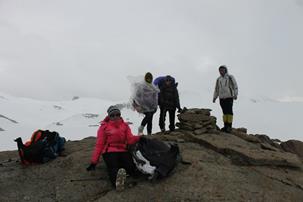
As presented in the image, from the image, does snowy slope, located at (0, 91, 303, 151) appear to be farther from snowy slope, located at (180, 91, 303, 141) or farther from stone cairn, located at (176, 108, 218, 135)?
stone cairn, located at (176, 108, 218, 135)

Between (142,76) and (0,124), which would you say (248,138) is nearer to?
(142,76)

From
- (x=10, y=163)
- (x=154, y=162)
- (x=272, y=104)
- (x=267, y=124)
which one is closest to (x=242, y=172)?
(x=154, y=162)

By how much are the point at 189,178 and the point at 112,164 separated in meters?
→ 2.20

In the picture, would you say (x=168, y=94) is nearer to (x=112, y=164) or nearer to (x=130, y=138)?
(x=130, y=138)

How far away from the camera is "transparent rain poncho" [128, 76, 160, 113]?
14367 mm

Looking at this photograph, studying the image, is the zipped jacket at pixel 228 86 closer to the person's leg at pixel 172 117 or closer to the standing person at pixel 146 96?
the person's leg at pixel 172 117

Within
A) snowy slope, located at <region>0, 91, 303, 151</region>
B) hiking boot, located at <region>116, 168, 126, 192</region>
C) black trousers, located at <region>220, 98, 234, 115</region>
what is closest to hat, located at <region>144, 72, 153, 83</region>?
black trousers, located at <region>220, 98, 234, 115</region>

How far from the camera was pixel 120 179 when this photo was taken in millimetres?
9203

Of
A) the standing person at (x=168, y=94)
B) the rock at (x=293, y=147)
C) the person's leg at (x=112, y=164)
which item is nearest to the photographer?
the person's leg at (x=112, y=164)

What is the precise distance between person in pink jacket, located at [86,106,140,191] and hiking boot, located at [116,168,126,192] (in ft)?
1.48

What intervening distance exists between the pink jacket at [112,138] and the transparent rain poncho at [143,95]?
4.11 meters

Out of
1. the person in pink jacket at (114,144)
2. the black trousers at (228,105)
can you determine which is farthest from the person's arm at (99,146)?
the black trousers at (228,105)

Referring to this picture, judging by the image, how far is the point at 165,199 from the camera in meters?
8.77

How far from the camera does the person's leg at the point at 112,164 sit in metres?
9.52
